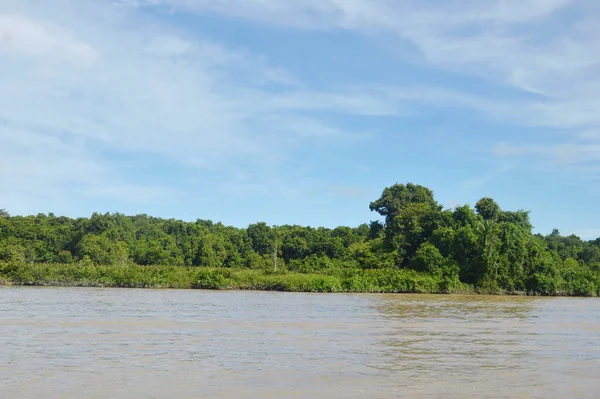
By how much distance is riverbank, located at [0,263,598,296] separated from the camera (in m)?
53.7

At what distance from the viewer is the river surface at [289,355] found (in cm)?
1226

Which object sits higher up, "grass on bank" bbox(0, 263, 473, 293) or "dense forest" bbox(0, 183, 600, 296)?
"dense forest" bbox(0, 183, 600, 296)

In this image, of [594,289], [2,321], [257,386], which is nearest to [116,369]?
[257,386]

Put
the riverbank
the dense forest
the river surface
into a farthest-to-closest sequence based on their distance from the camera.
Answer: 1. the dense forest
2. the riverbank
3. the river surface

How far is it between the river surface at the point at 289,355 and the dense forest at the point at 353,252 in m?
26.0

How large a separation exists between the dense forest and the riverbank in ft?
0.39

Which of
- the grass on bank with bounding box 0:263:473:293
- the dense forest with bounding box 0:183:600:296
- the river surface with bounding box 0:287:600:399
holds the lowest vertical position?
the river surface with bounding box 0:287:600:399

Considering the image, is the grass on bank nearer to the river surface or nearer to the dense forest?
the dense forest

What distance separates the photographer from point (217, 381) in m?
12.9

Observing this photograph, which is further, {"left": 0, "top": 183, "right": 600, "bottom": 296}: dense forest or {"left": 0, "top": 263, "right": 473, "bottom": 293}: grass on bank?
{"left": 0, "top": 183, "right": 600, "bottom": 296}: dense forest

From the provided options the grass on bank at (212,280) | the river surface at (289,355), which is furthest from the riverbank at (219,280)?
the river surface at (289,355)

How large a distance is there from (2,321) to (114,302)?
1169 cm

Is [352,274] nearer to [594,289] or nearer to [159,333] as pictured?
[594,289]

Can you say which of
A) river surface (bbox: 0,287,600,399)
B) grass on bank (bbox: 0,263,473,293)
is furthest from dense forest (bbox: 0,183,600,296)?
river surface (bbox: 0,287,600,399)
